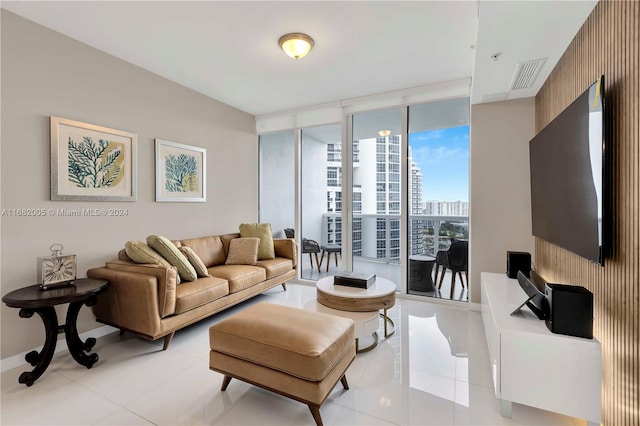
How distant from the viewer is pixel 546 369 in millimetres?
1579

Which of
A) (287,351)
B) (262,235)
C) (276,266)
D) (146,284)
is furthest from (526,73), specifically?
(146,284)

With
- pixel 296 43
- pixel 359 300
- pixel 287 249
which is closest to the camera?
pixel 359 300

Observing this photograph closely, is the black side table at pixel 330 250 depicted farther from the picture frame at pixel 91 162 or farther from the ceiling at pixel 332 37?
the picture frame at pixel 91 162

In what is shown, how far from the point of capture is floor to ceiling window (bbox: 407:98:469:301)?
363cm

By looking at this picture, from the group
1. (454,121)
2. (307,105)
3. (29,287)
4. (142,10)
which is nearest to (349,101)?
(307,105)

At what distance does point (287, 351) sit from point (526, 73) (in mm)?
2941

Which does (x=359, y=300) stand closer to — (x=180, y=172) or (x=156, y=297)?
(x=156, y=297)

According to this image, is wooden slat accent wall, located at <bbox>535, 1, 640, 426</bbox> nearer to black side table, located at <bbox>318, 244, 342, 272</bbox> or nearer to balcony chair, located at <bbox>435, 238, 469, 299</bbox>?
balcony chair, located at <bbox>435, 238, 469, 299</bbox>

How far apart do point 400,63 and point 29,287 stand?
12.8 feet

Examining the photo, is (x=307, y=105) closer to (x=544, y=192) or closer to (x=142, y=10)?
(x=142, y=10)

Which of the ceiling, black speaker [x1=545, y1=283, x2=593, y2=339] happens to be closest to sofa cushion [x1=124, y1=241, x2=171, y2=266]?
the ceiling

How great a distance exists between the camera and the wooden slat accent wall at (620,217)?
4.25 feet

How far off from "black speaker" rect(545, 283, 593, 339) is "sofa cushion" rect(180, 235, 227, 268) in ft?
11.1

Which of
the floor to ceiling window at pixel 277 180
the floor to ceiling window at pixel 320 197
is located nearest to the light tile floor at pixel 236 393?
the floor to ceiling window at pixel 320 197
